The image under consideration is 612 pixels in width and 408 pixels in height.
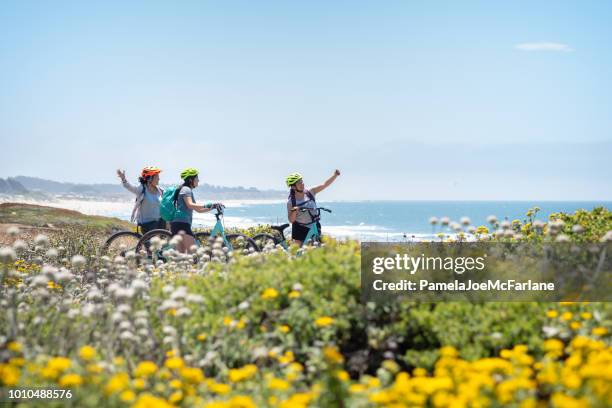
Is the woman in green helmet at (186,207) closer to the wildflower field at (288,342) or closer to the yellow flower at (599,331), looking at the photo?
the wildflower field at (288,342)

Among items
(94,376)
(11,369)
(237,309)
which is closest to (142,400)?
(94,376)

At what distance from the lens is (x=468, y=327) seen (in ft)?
16.9

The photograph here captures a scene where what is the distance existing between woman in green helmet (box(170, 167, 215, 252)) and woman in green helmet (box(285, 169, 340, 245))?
1448 mm

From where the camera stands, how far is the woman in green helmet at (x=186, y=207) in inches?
426

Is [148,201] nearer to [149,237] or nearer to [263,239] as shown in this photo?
[149,237]

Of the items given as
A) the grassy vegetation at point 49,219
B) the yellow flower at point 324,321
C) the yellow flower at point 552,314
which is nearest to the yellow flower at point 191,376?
the yellow flower at point 324,321

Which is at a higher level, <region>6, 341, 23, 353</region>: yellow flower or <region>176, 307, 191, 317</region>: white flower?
<region>176, 307, 191, 317</region>: white flower

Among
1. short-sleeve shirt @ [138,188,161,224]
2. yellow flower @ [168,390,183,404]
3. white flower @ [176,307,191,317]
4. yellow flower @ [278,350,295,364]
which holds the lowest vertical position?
yellow flower @ [168,390,183,404]

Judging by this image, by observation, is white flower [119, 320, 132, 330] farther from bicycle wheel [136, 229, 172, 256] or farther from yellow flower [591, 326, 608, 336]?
bicycle wheel [136, 229, 172, 256]

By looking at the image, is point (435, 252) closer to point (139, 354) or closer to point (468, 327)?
point (468, 327)

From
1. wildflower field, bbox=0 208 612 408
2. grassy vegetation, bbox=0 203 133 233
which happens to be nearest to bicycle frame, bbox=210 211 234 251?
wildflower field, bbox=0 208 612 408

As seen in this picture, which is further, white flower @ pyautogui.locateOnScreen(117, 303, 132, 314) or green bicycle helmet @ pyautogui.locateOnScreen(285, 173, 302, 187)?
green bicycle helmet @ pyautogui.locateOnScreen(285, 173, 302, 187)

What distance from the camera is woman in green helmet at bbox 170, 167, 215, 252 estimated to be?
35.5 ft

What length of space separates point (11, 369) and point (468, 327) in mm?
3503
